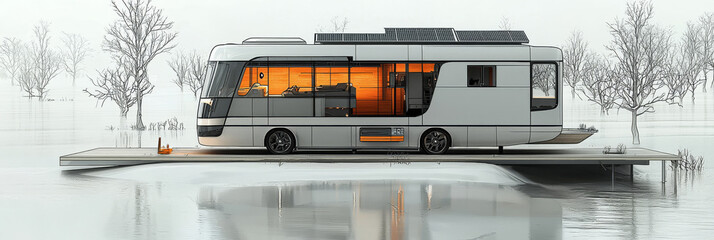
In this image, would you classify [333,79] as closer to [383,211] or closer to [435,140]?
[435,140]

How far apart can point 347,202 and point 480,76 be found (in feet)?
19.2

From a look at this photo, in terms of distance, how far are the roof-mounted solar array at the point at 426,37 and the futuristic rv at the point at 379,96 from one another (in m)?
0.16

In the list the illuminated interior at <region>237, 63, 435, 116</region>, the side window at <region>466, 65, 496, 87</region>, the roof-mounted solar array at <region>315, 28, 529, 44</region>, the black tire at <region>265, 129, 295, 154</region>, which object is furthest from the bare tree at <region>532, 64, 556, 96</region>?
the black tire at <region>265, 129, 295, 154</region>

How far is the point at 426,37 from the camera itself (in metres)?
18.7

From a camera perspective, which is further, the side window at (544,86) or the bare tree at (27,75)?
the bare tree at (27,75)

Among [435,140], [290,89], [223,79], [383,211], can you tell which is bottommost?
[383,211]

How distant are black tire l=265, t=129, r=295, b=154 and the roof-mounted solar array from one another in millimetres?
2151

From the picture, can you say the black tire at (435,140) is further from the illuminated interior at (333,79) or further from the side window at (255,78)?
the side window at (255,78)

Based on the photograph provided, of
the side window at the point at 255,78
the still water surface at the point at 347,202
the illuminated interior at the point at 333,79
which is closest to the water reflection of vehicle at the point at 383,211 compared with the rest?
the still water surface at the point at 347,202

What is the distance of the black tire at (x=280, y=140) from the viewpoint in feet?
59.7

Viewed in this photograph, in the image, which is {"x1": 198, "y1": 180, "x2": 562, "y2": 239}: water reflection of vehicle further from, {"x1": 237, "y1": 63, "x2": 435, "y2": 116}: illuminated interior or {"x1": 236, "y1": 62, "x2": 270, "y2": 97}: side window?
{"x1": 236, "y1": 62, "x2": 270, "y2": 97}: side window

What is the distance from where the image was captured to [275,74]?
18.3m

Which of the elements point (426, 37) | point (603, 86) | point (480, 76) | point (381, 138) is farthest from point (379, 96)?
point (603, 86)

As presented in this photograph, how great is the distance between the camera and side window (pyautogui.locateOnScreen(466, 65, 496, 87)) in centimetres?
1833
